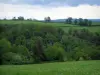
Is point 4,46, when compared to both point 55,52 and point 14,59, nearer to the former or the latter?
point 14,59

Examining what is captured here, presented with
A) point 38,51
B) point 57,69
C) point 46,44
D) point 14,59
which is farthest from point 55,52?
point 14,59

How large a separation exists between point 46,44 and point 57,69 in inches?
39.6

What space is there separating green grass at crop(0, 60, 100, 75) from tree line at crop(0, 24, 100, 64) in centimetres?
28

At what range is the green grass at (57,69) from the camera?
5477mm

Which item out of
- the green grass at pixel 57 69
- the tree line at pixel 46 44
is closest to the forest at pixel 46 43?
the tree line at pixel 46 44

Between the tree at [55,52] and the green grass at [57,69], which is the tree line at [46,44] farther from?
the green grass at [57,69]

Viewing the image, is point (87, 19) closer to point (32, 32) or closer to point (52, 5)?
point (52, 5)

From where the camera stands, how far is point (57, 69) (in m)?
5.64

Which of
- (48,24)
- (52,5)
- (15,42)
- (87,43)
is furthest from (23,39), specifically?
(87,43)

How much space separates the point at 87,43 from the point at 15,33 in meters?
2.32

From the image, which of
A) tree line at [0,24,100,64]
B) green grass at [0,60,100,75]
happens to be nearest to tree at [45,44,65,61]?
tree line at [0,24,100,64]

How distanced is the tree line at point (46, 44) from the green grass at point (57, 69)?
28 cm

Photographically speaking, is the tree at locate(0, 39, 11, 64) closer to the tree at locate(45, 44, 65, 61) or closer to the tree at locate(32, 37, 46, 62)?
the tree at locate(32, 37, 46, 62)

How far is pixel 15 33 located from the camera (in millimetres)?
6242
